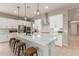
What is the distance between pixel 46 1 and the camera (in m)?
2.04

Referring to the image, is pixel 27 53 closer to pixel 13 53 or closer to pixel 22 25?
pixel 13 53

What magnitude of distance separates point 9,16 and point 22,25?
365mm

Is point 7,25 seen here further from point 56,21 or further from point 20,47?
point 56,21

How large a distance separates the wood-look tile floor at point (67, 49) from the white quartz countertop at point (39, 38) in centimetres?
25

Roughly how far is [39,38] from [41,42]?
121mm

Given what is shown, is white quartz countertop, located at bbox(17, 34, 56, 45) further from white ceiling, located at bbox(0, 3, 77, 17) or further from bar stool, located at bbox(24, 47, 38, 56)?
white ceiling, located at bbox(0, 3, 77, 17)

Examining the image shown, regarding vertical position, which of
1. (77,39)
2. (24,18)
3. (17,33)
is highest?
(24,18)

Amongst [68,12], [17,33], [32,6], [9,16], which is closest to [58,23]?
[68,12]

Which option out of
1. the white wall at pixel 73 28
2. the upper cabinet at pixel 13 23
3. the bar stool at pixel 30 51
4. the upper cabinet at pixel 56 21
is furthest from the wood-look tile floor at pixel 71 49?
the upper cabinet at pixel 13 23

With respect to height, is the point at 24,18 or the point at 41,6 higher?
the point at 41,6

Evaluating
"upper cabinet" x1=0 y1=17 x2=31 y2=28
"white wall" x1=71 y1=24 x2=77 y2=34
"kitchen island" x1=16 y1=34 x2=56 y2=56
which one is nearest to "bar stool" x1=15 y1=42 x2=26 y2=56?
"kitchen island" x1=16 y1=34 x2=56 y2=56

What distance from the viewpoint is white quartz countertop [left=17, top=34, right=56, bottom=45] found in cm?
213

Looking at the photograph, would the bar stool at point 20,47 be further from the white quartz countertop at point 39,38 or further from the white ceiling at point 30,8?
the white ceiling at point 30,8

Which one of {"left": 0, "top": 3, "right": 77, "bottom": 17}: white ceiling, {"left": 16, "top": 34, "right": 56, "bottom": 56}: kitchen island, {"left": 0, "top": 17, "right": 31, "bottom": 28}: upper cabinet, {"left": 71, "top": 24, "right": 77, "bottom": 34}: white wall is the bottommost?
{"left": 16, "top": 34, "right": 56, "bottom": 56}: kitchen island
